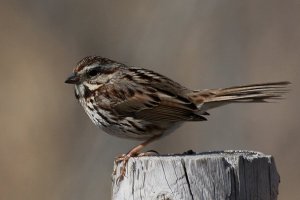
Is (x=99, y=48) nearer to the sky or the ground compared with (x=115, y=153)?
nearer to the sky

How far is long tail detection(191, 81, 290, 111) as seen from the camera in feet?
20.7

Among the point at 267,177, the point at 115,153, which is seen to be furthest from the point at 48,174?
the point at 267,177

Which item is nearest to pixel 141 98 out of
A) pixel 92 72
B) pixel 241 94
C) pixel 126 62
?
pixel 92 72

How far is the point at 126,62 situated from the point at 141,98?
166 inches

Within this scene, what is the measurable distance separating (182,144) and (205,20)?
163 cm

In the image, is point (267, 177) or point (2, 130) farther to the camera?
point (2, 130)

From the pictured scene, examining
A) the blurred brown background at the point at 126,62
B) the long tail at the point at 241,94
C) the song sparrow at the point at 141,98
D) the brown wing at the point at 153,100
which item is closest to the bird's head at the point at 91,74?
the song sparrow at the point at 141,98

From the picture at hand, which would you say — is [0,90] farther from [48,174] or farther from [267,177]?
[267,177]

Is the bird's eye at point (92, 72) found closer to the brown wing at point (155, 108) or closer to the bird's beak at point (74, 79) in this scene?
the bird's beak at point (74, 79)

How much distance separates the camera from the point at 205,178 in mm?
4699

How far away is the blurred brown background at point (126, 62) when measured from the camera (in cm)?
988

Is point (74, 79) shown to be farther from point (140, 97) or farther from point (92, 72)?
point (140, 97)

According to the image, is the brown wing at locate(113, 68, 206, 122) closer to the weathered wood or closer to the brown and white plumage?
the brown and white plumage

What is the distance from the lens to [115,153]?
9922 mm
